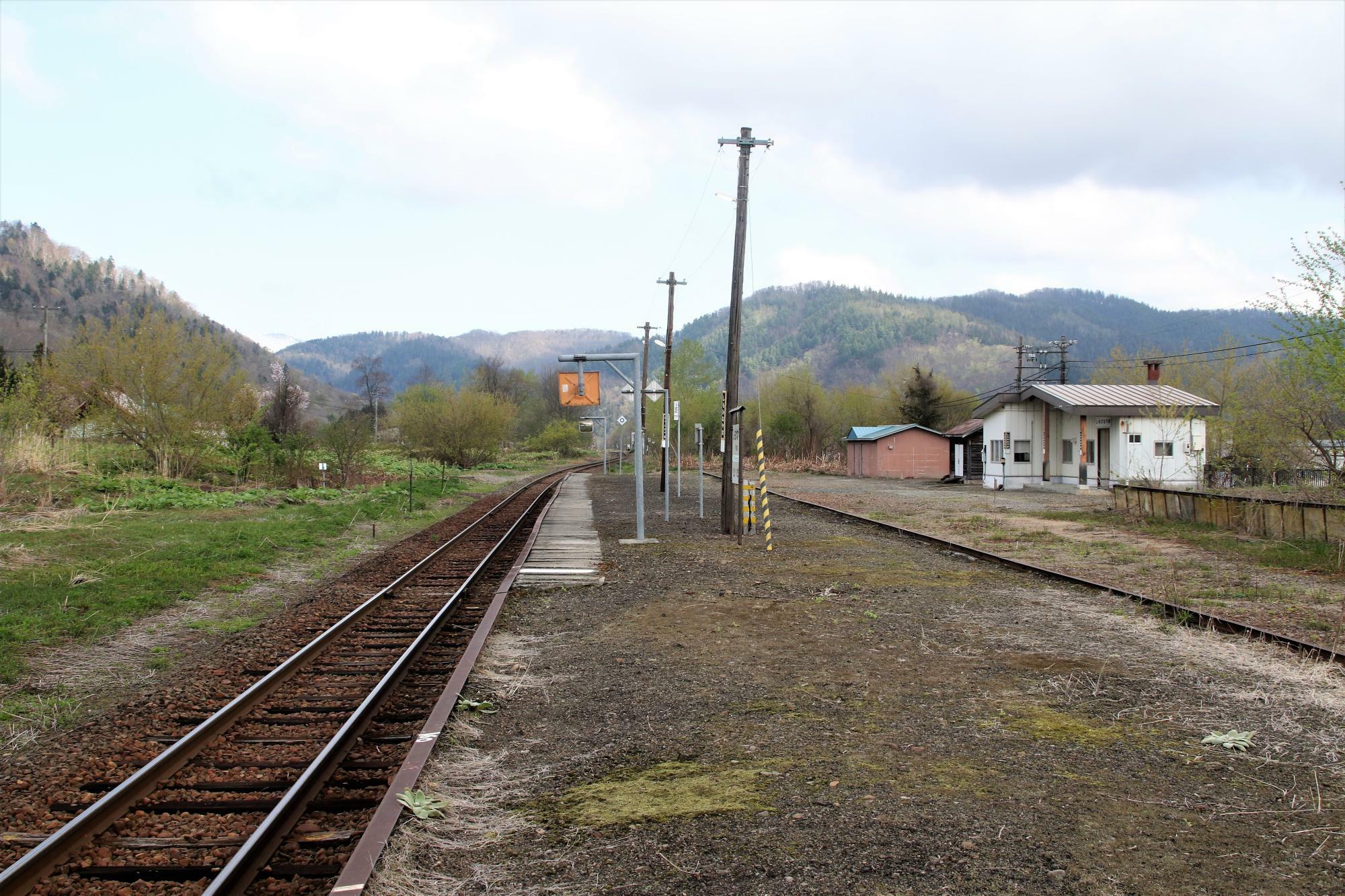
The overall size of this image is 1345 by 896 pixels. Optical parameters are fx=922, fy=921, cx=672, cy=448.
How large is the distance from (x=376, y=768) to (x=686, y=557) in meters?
9.39

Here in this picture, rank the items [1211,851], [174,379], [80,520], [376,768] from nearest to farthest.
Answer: [1211,851] → [376,768] → [80,520] → [174,379]

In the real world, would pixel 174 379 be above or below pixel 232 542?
above

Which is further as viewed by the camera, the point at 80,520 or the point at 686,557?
the point at 80,520

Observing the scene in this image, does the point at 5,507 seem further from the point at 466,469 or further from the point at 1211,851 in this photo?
the point at 466,469

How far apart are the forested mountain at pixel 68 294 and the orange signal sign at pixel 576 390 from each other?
74.6 meters

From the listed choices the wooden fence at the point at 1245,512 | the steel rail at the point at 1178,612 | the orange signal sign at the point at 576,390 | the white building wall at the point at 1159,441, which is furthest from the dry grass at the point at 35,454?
the white building wall at the point at 1159,441

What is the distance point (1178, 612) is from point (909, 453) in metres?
38.0

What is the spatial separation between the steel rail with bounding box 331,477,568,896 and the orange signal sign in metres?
9.33

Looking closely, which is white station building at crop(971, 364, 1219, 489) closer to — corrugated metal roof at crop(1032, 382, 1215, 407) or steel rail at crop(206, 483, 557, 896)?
corrugated metal roof at crop(1032, 382, 1215, 407)

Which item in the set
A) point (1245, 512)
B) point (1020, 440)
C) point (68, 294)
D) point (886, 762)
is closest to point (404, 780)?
point (886, 762)

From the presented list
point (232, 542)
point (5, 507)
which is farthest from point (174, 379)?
point (232, 542)

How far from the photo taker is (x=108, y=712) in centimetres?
610

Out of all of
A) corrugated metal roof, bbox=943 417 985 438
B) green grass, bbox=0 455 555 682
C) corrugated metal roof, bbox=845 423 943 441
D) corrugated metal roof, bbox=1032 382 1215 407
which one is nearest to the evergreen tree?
corrugated metal roof, bbox=845 423 943 441

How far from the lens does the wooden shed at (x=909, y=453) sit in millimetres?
46000
